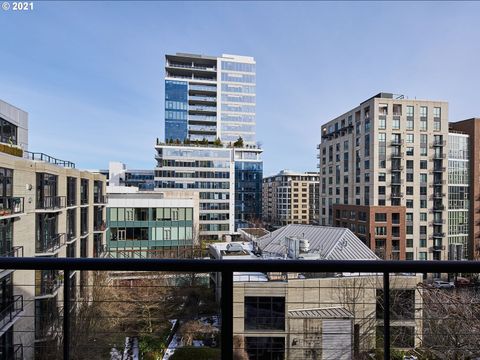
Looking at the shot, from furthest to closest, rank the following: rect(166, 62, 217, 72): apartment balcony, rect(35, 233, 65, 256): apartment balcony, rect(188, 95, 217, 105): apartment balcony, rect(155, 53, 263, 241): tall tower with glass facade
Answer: rect(188, 95, 217, 105): apartment balcony → rect(166, 62, 217, 72): apartment balcony → rect(155, 53, 263, 241): tall tower with glass facade → rect(35, 233, 65, 256): apartment balcony

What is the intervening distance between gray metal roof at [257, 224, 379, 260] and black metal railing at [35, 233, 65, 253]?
844cm

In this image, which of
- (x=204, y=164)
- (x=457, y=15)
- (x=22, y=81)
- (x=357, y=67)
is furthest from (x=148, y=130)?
(x=457, y=15)

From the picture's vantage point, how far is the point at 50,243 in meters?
11.6

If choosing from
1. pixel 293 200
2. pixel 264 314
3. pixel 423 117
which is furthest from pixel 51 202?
pixel 293 200

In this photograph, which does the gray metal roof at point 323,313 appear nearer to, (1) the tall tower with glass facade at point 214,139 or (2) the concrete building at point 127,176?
(1) the tall tower with glass facade at point 214,139

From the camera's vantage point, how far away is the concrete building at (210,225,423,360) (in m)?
1.06

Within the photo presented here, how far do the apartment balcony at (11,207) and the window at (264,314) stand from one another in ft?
33.4

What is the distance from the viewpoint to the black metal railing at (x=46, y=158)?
11077mm

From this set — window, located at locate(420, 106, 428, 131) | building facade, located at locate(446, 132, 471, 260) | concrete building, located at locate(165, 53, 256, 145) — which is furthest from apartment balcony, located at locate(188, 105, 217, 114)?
building facade, located at locate(446, 132, 471, 260)

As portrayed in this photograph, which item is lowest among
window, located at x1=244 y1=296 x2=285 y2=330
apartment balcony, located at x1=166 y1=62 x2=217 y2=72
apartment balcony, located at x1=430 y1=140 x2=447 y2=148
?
window, located at x1=244 y1=296 x2=285 y2=330

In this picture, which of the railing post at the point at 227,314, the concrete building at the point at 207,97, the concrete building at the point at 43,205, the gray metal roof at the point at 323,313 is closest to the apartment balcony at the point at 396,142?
the concrete building at the point at 207,97

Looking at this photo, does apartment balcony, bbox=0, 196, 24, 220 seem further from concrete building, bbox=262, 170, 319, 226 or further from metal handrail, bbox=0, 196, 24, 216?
concrete building, bbox=262, 170, 319, 226

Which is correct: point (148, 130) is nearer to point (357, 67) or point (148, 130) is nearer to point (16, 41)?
point (16, 41)

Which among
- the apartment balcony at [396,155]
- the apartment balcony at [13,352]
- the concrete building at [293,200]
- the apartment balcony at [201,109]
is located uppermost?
the apartment balcony at [201,109]
